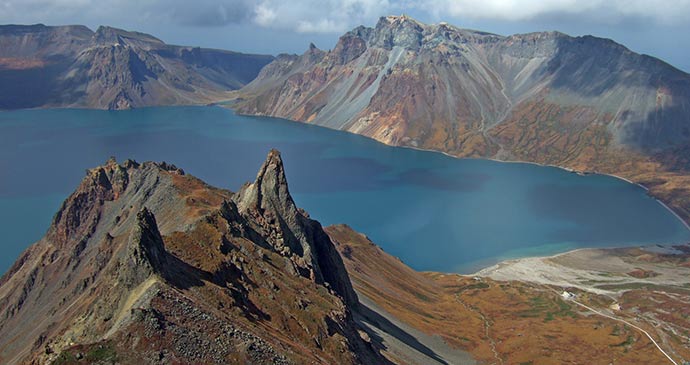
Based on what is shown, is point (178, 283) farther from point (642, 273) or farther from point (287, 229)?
point (642, 273)

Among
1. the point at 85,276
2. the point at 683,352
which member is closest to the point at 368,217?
the point at 683,352

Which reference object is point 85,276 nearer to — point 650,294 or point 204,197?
point 204,197

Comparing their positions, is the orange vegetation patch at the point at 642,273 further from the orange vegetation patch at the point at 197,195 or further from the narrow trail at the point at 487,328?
the orange vegetation patch at the point at 197,195

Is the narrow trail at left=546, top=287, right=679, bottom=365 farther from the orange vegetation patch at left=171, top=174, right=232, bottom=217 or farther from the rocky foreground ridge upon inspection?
the orange vegetation patch at left=171, top=174, right=232, bottom=217

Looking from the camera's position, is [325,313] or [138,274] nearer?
[138,274]

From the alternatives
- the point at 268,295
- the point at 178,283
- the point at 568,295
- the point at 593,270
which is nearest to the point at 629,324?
the point at 568,295

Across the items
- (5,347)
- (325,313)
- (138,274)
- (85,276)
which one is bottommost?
(5,347)
